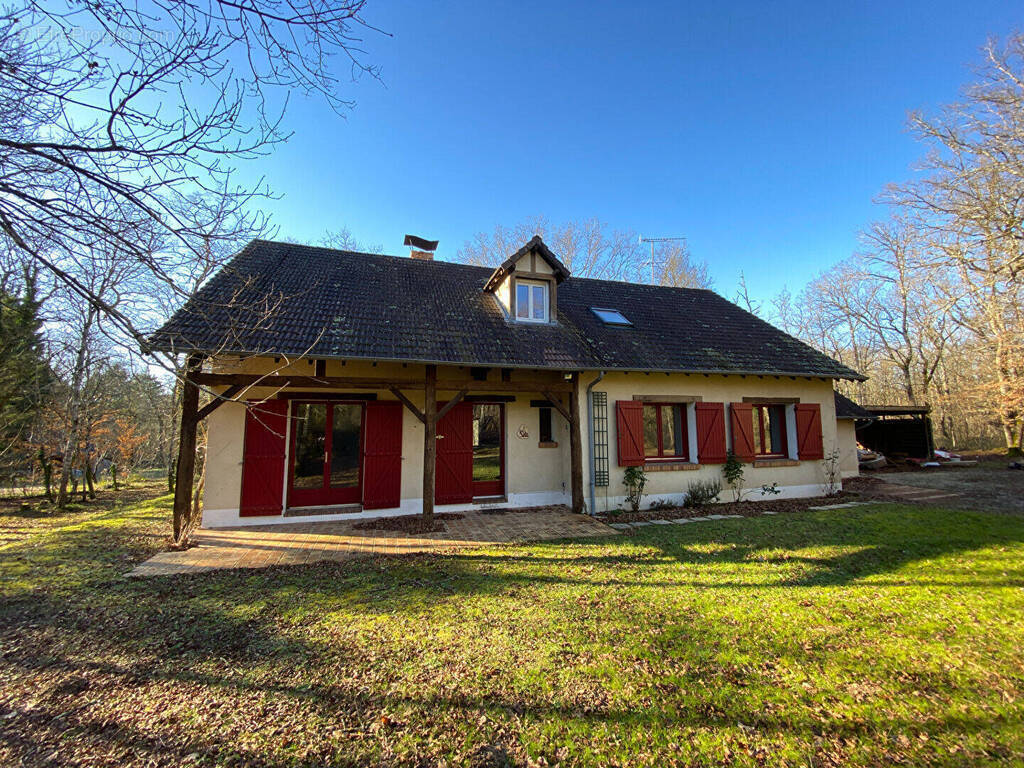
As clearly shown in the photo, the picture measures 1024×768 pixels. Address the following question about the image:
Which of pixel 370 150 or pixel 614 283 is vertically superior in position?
pixel 614 283

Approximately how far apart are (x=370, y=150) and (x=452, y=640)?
20.1ft

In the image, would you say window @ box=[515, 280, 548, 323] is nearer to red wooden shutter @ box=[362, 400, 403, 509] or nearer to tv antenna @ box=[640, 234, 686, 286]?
red wooden shutter @ box=[362, 400, 403, 509]

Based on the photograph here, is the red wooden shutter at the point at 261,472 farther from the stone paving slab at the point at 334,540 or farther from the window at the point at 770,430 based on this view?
the window at the point at 770,430

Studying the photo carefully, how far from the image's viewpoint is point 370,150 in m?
5.57

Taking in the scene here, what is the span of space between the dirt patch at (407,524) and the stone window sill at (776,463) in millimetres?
7211

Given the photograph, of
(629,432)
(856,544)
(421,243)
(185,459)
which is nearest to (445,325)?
(629,432)

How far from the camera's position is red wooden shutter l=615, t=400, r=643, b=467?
8.35m

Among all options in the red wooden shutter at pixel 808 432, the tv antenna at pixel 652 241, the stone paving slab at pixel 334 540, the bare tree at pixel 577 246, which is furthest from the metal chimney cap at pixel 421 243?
the tv antenna at pixel 652 241

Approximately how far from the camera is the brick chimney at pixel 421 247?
11.6 meters

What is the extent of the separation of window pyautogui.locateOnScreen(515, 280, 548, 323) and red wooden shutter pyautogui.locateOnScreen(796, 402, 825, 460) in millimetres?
6869

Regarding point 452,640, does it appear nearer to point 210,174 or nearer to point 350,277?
point 210,174

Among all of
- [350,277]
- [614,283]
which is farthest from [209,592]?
[614,283]

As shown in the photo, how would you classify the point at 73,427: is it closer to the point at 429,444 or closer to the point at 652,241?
the point at 429,444

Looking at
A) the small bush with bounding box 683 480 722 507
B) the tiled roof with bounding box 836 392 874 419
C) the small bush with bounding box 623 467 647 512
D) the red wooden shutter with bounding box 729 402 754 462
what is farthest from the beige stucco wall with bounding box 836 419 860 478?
the small bush with bounding box 623 467 647 512
